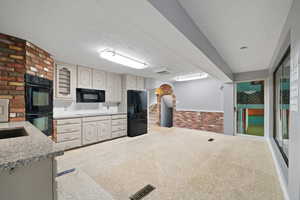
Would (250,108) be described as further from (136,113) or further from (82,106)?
(82,106)

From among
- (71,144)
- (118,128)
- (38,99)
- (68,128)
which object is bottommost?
(71,144)

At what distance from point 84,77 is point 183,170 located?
136 inches

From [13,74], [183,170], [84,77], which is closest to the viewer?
[13,74]

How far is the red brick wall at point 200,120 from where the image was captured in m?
4.98

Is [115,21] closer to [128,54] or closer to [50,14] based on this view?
[50,14]

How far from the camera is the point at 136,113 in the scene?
464 cm

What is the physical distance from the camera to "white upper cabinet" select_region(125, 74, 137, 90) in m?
4.50

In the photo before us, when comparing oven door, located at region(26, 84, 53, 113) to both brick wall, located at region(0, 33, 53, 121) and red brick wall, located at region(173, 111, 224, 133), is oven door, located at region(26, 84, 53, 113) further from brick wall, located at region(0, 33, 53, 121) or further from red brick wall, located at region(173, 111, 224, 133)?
red brick wall, located at region(173, 111, 224, 133)

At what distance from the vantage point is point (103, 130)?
3803mm

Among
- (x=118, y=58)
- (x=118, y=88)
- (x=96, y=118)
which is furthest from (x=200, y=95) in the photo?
(x=96, y=118)

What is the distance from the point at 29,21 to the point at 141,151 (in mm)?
3013

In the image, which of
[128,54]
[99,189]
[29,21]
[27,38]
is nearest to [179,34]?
[128,54]

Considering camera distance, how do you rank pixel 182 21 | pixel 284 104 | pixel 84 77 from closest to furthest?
pixel 182 21 → pixel 284 104 → pixel 84 77

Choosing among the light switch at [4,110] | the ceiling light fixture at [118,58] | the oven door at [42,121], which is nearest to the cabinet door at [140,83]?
the ceiling light fixture at [118,58]
